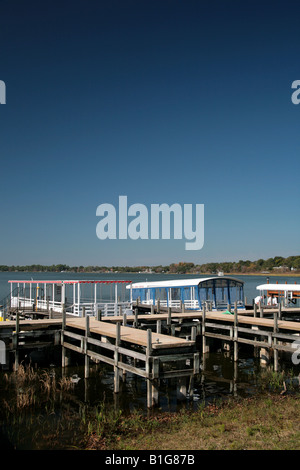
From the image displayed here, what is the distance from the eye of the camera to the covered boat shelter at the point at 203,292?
1313 inches

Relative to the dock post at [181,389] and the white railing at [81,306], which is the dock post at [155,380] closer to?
the dock post at [181,389]

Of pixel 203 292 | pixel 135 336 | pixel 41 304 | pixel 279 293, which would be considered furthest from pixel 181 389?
pixel 279 293

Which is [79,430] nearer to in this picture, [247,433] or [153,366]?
[153,366]

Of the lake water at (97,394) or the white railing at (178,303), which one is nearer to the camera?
the lake water at (97,394)

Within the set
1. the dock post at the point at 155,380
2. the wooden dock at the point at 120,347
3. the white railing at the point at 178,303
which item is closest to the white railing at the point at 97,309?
the white railing at the point at 178,303

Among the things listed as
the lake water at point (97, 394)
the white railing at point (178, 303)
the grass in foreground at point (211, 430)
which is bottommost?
the lake water at point (97, 394)

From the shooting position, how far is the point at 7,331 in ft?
67.1

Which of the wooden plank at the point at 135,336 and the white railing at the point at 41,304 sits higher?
the wooden plank at the point at 135,336

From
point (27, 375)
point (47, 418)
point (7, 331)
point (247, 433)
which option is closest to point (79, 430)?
point (47, 418)

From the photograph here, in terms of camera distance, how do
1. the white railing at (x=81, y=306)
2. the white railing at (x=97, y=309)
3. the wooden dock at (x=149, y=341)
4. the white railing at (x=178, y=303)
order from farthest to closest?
the white railing at (x=178, y=303), the white railing at (x=81, y=306), the white railing at (x=97, y=309), the wooden dock at (x=149, y=341)

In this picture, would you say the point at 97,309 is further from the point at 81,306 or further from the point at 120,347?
the point at 120,347

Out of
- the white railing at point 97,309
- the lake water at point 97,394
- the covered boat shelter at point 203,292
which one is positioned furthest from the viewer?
the covered boat shelter at point 203,292

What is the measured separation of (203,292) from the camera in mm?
33406
